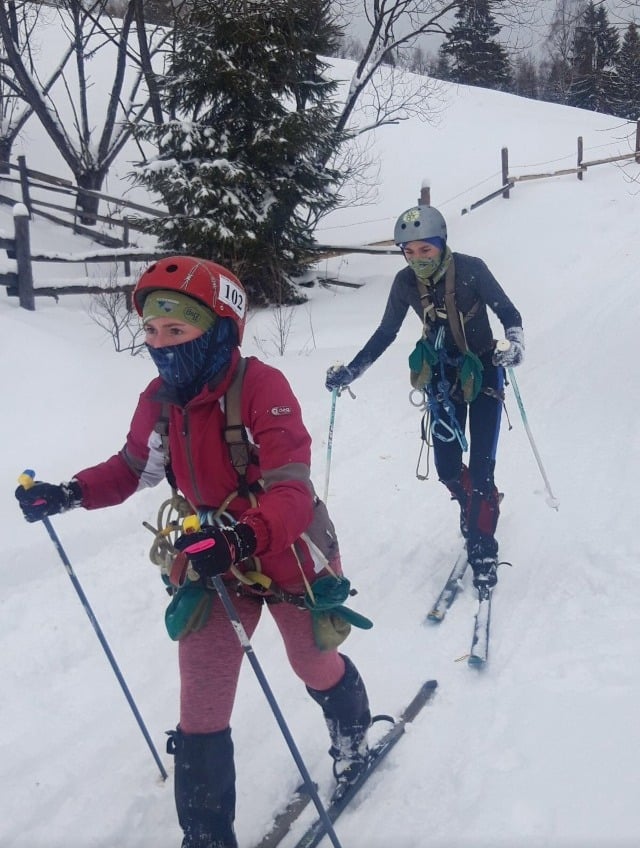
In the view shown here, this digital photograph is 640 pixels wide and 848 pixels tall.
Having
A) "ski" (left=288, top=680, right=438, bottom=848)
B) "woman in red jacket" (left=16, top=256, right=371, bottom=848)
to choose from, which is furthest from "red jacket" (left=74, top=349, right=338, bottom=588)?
"ski" (left=288, top=680, right=438, bottom=848)

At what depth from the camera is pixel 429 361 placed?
4316mm

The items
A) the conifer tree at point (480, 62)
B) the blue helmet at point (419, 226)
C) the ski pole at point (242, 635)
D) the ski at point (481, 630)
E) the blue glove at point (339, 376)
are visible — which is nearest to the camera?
the ski pole at point (242, 635)

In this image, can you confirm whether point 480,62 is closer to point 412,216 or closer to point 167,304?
point 412,216

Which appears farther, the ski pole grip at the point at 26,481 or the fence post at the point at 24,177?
the fence post at the point at 24,177

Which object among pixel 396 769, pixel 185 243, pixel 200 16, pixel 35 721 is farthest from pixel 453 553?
pixel 200 16

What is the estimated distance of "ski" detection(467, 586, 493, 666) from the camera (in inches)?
143

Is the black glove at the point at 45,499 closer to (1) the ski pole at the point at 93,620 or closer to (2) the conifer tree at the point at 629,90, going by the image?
(1) the ski pole at the point at 93,620

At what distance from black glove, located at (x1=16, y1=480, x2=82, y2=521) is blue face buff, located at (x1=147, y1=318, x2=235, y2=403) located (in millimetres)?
590

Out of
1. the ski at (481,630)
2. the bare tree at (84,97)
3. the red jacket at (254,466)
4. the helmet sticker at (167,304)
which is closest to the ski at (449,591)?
the ski at (481,630)

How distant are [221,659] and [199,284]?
1226 mm

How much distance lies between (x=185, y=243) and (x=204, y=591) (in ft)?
32.4

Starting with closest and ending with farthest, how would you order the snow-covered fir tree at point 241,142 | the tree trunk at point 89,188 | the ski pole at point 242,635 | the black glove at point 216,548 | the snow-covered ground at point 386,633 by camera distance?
the black glove at point 216,548
the ski pole at point 242,635
the snow-covered ground at point 386,633
the snow-covered fir tree at point 241,142
the tree trunk at point 89,188

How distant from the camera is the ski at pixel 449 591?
4.11 m

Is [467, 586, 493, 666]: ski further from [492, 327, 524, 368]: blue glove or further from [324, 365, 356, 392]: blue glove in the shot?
[324, 365, 356, 392]: blue glove
